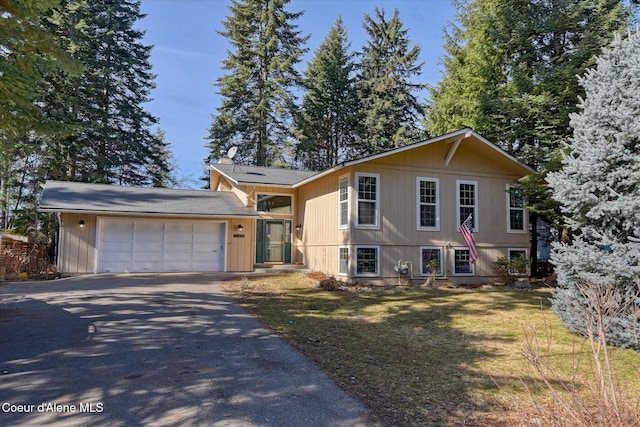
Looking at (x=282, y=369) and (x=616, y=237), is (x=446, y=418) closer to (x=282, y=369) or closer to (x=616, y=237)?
(x=282, y=369)

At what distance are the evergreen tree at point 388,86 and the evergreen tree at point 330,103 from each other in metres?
1.20

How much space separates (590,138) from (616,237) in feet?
5.29

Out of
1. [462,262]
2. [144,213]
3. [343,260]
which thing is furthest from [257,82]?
[462,262]

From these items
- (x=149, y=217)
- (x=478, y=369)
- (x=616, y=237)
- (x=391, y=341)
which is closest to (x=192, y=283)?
(x=149, y=217)

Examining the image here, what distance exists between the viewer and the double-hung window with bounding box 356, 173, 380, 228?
11.8 metres

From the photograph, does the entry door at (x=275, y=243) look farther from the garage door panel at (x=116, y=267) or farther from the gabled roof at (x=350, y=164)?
the garage door panel at (x=116, y=267)

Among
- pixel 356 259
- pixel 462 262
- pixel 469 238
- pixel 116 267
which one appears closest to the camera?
pixel 356 259

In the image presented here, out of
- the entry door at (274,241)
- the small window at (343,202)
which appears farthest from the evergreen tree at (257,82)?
the small window at (343,202)

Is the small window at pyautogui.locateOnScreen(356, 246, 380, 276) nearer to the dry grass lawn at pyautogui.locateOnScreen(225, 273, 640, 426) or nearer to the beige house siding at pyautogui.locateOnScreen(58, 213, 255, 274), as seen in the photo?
the dry grass lawn at pyautogui.locateOnScreen(225, 273, 640, 426)

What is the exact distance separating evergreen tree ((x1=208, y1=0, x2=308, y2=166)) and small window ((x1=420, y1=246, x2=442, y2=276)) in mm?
16445

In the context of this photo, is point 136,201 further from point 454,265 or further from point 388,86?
point 388,86

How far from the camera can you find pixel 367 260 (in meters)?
11.9

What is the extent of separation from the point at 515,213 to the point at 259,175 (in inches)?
400

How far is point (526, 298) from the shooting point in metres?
9.90
